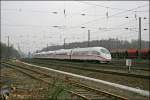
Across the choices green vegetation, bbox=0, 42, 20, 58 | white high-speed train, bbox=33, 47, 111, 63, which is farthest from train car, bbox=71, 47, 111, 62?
green vegetation, bbox=0, 42, 20, 58

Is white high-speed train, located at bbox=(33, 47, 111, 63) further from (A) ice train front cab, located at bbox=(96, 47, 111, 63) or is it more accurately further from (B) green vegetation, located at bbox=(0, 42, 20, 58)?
(B) green vegetation, located at bbox=(0, 42, 20, 58)

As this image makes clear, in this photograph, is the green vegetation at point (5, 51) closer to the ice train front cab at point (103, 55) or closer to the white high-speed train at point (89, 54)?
the white high-speed train at point (89, 54)

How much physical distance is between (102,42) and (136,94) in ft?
235

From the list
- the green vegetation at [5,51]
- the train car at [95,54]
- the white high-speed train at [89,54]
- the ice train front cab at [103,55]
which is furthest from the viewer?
the green vegetation at [5,51]

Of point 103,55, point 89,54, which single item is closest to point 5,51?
point 89,54

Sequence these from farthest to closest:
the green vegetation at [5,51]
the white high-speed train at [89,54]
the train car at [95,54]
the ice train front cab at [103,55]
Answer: the green vegetation at [5,51] < the white high-speed train at [89,54] < the train car at [95,54] < the ice train front cab at [103,55]

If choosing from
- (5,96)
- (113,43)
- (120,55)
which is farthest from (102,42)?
(5,96)

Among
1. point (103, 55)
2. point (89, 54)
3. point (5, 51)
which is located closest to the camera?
point (103, 55)

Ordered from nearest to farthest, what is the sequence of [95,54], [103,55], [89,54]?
[103,55] < [95,54] < [89,54]

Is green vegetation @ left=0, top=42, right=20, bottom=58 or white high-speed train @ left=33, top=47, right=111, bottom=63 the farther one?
green vegetation @ left=0, top=42, right=20, bottom=58

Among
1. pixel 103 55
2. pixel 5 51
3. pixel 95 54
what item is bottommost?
pixel 5 51

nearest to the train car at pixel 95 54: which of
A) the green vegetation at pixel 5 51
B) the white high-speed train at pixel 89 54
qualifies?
the white high-speed train at pixel 89 54

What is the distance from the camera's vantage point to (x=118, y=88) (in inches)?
575

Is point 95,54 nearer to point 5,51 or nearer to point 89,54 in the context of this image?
point 89,54
